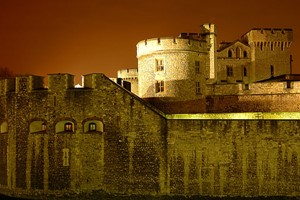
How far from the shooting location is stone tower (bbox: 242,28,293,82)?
48.2m

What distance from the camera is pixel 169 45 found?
29.5 metres

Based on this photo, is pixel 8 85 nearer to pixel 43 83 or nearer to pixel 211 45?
pixel 43 83

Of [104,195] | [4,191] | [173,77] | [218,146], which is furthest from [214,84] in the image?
[4,191]

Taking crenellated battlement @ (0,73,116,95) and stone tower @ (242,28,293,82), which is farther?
stone tower @ (242,28,293,82)

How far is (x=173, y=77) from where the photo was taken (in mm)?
29422

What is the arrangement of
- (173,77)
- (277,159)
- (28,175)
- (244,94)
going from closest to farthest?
(277,159) → (28,175) → (173,77) → (244,94)

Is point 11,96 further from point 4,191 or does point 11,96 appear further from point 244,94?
point 244,94

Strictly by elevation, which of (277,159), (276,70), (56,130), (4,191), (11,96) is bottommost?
(4,191)

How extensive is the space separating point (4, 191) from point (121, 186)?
6707 mm

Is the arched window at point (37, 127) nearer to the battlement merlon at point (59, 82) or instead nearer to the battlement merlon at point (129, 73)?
the battlement merlon at point (59, 82)

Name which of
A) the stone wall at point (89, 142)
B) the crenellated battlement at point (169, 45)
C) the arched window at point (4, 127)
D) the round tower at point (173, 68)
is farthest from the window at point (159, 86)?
the arched window at point (4, 127)

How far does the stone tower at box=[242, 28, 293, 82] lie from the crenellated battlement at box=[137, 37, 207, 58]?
1944 centimetres

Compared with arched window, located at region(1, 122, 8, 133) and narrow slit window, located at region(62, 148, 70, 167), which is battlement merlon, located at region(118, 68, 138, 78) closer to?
arched window, located at region(1, 122, 8, 133)

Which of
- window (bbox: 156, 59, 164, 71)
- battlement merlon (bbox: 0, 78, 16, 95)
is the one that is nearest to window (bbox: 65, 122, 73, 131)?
battlement merlon (bbox: 0, 78, 16, 95)
